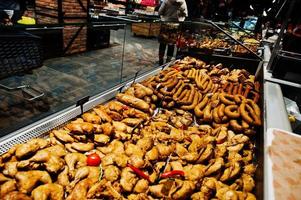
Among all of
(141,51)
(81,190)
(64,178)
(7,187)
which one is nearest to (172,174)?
(81,190)

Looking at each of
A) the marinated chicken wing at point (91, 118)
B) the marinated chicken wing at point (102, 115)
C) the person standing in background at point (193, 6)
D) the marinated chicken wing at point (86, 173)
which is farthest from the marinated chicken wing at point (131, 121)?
the person standing in background at point (193, 6)

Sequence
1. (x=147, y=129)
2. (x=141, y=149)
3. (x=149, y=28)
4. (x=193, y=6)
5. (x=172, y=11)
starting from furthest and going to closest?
(x=193, y=6), (x=149, y=28), (x=172, y=11), (x=147, y=129), (x=141, y=149)

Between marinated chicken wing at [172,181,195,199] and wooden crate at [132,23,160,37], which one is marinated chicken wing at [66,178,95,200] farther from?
wooden crate at [132,23,160,37]

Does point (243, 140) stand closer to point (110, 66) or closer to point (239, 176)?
point (239, 176)

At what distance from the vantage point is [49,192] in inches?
67.1

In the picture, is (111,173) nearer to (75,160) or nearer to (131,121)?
(75,160)

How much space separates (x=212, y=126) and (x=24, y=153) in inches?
94.7

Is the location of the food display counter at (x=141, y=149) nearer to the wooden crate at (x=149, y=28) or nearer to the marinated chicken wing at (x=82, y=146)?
the marinated chicken wing at (x=82, y=146)

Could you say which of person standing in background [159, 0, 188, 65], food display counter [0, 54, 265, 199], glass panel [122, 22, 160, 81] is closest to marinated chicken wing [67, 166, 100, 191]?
food display counter [0, 54, 265, 199]

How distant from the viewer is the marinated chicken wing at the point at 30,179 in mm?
1686

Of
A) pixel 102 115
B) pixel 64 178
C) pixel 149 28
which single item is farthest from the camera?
pixel 149 28

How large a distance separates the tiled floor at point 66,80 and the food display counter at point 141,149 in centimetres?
34

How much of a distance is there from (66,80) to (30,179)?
Answer: 362 centimetres

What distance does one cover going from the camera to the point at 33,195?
1643mm
